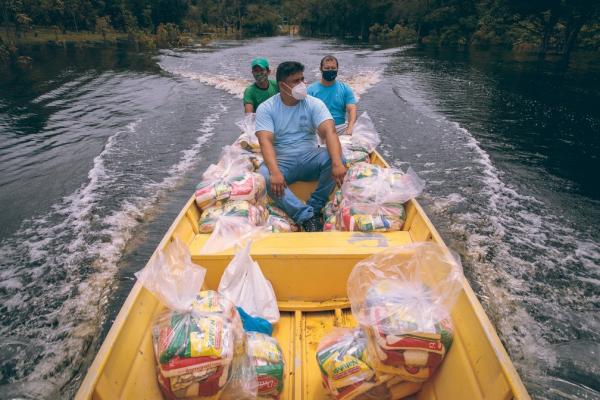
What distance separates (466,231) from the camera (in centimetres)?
570

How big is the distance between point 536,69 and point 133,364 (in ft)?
78.6

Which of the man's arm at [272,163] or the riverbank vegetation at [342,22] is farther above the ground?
the riverbank vegetation at [342,22]

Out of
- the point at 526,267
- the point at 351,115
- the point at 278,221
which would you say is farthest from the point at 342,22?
the point at 278,221

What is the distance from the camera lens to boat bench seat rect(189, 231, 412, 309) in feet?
9.14

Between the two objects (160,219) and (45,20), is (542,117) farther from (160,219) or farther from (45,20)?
(45,20)

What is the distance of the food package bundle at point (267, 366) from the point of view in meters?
2.05

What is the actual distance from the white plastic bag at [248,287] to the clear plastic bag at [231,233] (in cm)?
27

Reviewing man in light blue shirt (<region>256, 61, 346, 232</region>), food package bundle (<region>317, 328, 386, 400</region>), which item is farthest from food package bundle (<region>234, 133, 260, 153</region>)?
food package bundle (<region>317, 328, 386, 400</region>)

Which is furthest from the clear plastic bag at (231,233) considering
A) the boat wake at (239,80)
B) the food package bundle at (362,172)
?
the boat wake at (239,80)

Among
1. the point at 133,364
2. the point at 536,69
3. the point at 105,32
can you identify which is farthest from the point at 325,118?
the point at 105,32

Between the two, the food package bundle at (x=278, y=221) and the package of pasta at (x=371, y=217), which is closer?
the package of pasta at (x=371, y=217)

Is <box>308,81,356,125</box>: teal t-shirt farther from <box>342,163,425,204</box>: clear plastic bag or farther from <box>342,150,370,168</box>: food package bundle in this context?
<box>342,163,425,204</box>: clear plastic bag

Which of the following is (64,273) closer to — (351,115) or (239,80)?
(351,115)

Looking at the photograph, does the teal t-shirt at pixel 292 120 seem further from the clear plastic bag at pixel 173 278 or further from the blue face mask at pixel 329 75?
the clear plastic bag at pixel 173 278
